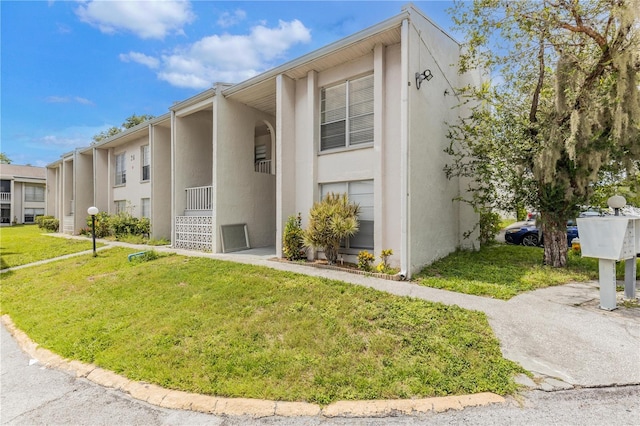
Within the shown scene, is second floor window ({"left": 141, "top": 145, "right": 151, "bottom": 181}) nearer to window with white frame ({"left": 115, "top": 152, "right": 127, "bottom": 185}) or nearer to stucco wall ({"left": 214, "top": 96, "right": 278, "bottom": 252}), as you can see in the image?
window with white frame ({"left": 115, "top": 152, "right": 127, "bottom": 185})

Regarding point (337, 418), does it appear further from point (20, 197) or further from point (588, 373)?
point (20, 197)

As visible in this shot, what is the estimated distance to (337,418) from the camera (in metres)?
2.56

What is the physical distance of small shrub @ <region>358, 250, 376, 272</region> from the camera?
728 centimetres

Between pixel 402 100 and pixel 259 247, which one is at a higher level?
pixel 402 100

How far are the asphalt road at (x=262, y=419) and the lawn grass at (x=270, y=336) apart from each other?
0.25 m

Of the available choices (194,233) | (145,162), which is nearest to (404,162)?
(194,233)

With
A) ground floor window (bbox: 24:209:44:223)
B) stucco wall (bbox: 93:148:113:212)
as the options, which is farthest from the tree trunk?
ground floor window (bbox: 24:209:44:223)

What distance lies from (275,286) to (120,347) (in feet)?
8.71

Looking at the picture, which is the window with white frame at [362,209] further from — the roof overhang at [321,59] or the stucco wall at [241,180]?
the roof overhang at [321,59]

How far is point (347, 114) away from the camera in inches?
325

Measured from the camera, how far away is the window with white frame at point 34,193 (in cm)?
3266

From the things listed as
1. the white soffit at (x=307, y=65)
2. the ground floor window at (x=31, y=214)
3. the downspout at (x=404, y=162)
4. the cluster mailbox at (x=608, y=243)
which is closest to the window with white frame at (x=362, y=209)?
the downspout at (x=404, y=162)

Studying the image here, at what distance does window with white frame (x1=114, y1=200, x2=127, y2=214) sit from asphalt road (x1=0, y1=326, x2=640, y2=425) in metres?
15.4

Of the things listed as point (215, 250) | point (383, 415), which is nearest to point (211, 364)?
point (383, 415)
